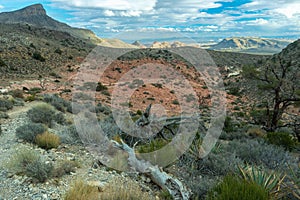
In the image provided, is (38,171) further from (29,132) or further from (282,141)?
(282,141)

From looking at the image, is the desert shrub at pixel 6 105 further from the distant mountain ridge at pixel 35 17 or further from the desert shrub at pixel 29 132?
the distant mountain ridge at pixel 35 17

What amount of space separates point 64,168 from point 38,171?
1.89ft

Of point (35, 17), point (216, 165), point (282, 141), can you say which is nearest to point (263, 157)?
point (216, 165)

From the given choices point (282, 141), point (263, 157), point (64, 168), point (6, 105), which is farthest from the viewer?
point (6, 105)

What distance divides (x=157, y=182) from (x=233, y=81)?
3606cm

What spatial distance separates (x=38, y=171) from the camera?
4777 mm

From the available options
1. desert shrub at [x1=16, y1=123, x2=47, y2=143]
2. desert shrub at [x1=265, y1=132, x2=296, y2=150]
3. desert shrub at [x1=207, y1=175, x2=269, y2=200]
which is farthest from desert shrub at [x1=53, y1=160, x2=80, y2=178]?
desert shrub at [x1=265, y1=132, x2=296, y2=150]

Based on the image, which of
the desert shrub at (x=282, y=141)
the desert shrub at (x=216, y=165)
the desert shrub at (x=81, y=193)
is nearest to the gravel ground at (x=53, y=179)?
the desert shrub at (x=81, y=193)

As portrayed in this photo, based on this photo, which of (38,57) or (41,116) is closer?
(41,116)

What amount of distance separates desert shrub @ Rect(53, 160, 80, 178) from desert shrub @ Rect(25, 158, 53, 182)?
14 cm

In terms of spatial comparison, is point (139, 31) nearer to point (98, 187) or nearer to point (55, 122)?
point (55, 122)

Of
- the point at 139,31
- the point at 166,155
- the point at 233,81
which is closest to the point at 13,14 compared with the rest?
the point at 233,81

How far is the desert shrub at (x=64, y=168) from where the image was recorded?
505cm

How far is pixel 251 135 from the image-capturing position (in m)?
11.9
